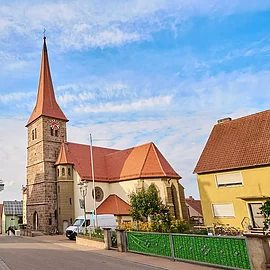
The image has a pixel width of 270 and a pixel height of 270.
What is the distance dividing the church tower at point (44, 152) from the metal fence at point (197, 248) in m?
24.0

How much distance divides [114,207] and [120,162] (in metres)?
7.36

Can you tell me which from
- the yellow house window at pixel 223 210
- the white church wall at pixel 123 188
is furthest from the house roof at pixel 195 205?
the yellow house window at pixel 223 210

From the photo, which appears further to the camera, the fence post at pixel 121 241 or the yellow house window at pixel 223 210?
the yellow house window at pixel 223 210

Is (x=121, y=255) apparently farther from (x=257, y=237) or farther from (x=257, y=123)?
(x=257, y=123)

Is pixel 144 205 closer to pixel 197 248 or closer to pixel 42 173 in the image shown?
pixel 42 173

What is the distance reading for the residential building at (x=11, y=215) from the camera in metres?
64.8

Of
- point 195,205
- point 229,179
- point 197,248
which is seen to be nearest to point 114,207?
point 229,179

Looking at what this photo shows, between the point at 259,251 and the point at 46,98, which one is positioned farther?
the point at 46,98

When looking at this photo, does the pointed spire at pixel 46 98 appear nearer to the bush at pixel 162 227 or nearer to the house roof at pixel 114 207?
the house roof at pixel 114 207

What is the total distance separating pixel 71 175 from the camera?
1430 inches

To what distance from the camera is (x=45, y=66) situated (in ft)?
139

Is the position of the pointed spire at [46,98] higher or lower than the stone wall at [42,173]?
higher

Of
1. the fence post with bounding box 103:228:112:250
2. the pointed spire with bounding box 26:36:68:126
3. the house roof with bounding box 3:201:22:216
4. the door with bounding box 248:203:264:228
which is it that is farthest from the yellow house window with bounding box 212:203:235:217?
the house roof with bounding box 3:201:22:216

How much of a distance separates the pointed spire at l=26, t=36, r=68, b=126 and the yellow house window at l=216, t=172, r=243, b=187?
2591cm
